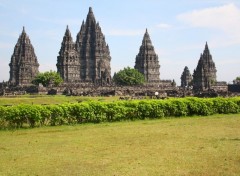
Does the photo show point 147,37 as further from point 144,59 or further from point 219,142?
point 219,142

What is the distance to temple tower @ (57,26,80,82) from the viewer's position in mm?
114688

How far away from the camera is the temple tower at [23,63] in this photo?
384 feet

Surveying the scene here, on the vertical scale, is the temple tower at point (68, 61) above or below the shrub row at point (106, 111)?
above

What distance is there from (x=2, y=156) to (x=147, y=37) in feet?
376

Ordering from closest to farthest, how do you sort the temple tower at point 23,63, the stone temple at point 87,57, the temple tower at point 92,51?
the stone temple at point 87,57 < the temple tower at point 23,63 < the temple tower at point 92,51

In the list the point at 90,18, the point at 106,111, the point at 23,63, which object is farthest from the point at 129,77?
the point at 106,111

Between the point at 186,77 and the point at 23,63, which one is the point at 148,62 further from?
the point at 23,63

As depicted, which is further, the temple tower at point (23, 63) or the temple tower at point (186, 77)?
the temple tower at point (186, 77)

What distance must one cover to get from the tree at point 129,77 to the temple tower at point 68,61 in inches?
528

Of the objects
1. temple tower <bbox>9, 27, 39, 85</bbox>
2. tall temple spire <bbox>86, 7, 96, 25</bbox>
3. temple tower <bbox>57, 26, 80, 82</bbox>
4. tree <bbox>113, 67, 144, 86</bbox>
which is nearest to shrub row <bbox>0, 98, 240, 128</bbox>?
tree <bbox>113, 67, 144, 86</bbox>

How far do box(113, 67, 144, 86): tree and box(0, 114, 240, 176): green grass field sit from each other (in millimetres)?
94358

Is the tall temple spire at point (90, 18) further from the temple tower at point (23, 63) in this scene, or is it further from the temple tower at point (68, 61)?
the temple tower at point (23, 63)

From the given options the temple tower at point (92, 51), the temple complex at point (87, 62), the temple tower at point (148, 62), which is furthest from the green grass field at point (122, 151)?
the temple tower at point (148, 62)

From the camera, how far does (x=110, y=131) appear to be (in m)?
21.3
